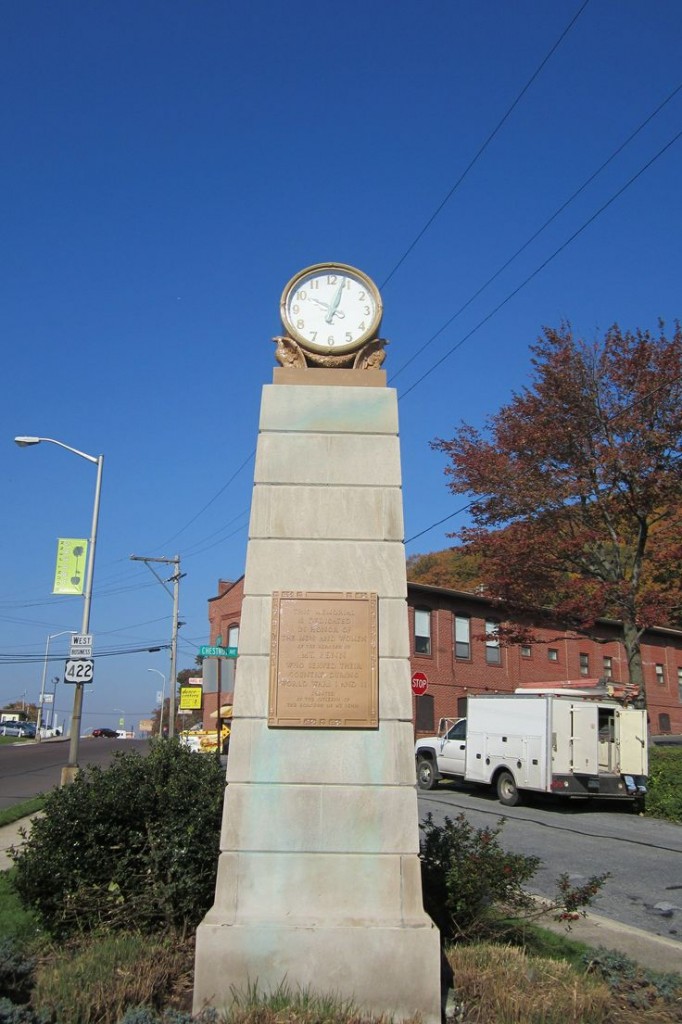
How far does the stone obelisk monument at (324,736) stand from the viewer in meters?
4.96

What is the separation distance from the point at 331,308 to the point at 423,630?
107ft

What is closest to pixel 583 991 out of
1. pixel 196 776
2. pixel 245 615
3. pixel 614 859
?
pixel 245 615

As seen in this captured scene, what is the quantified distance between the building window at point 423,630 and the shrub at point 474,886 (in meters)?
32.0

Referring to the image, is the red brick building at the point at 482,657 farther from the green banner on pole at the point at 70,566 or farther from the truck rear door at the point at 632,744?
the green banner on pole at the point at 70,566

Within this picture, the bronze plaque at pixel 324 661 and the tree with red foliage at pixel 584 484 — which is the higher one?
the tree with red foliage at pixel 584 484

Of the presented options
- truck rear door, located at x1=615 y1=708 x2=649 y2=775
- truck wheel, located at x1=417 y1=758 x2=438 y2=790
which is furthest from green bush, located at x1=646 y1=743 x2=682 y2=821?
truck wheel, located at x1=417 y1=758 x2=438 y2=790

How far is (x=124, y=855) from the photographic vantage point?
21.1 ft

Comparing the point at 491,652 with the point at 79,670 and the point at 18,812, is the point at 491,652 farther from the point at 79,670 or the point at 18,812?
the point at 18,812

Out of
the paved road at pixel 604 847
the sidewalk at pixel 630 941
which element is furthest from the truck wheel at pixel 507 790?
the sidewalk at pixel 630 941

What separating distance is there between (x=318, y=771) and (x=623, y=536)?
19.4m

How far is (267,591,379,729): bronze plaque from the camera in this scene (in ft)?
17.9

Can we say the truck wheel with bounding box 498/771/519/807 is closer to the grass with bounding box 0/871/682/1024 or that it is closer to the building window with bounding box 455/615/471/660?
the grass with bounding box 0/871/682/1024

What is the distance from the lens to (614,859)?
12.2 m

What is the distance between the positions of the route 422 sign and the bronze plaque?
15.8 m
